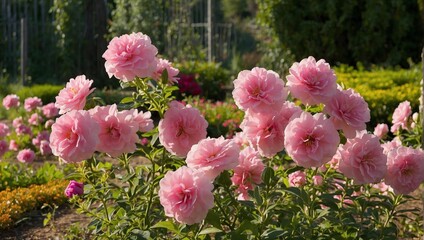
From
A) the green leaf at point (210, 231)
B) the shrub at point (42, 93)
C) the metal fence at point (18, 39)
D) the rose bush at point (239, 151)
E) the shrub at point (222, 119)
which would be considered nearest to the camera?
the rose bush at point (239, 151)

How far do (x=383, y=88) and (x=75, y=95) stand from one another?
6.15 m

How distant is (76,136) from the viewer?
234 centimetres

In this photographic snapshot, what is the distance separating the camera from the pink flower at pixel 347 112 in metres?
2.48

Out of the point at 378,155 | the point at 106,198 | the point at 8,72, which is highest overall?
the point at 378,155

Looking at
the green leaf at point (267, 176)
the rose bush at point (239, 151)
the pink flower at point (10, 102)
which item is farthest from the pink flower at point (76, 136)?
the pink flower at point (10, 102)

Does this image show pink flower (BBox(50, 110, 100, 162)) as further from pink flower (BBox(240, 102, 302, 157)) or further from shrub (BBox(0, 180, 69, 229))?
shrub (BBox(0, 180, 69, 229))

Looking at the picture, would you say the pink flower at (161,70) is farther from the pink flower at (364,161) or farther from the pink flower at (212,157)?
the pink flower at (364,161)

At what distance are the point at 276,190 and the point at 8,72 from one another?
10.8 metres

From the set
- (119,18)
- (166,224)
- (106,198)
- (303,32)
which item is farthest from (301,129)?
(119,18)

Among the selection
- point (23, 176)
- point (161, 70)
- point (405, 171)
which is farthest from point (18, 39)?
point (405, 171)

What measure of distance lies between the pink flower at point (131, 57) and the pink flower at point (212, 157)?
34cm

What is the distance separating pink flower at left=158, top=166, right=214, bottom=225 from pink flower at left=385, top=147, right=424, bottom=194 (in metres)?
0.82

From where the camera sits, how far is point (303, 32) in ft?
36.9

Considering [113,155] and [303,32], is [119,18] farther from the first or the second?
[113,155]
